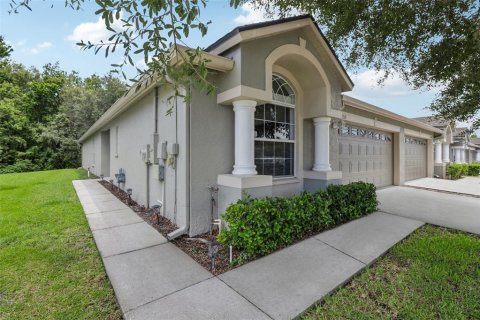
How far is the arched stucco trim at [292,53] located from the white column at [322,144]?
0.47 metres

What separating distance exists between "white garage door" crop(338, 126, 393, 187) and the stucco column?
492 cm

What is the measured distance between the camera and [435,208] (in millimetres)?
7340

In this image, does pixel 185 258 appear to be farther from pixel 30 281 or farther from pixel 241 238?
pixel 30 281

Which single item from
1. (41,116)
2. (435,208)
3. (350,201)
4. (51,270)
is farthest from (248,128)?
(41,116)

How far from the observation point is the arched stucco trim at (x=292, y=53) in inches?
196

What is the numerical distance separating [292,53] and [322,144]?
2.51m

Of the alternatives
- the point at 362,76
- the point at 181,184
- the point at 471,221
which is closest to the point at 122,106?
the point at 181,184

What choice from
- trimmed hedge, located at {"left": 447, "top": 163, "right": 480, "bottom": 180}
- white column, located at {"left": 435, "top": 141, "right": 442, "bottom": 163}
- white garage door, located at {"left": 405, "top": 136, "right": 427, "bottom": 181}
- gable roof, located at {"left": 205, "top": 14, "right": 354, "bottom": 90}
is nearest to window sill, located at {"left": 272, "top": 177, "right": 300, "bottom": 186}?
gable roof, located at {"left": 205, "top": 14, "right": 354, "bottom": 90}

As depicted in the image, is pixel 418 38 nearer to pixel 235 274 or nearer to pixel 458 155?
pixel 235 274

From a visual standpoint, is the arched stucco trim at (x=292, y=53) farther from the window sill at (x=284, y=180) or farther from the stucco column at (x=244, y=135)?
the window sill at (x=284, y=180)

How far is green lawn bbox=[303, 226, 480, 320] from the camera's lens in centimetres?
280

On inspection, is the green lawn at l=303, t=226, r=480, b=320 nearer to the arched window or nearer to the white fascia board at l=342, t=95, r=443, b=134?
the arched window

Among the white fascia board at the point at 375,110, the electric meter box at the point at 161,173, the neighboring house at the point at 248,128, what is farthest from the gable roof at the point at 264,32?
the electric meter box at the point at 161,173

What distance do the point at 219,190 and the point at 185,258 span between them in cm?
149
